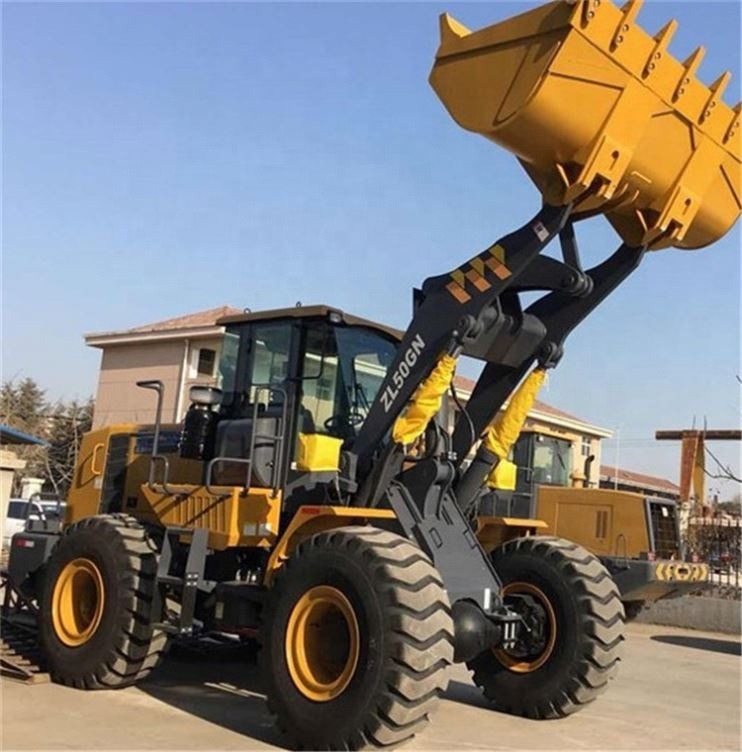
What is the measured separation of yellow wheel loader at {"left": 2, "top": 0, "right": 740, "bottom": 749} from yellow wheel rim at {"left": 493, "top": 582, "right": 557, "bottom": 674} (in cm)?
2

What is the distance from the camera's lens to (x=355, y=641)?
5.82 m

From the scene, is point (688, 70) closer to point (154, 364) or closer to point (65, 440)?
point (154, 364)

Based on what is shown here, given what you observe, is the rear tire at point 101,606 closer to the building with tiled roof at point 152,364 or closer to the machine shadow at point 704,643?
the machine shadow at point 704,643

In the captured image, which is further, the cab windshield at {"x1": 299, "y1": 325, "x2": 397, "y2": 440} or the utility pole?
the utility pole

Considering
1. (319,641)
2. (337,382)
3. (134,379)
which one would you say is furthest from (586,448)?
(319,641)

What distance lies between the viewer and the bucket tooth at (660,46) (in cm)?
601

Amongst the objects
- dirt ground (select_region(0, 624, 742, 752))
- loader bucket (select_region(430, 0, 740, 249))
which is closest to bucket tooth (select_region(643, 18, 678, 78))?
loader bucket (select_region(430, 0, 740, 249))

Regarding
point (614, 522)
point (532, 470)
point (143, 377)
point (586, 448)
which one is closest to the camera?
point (614, 522)

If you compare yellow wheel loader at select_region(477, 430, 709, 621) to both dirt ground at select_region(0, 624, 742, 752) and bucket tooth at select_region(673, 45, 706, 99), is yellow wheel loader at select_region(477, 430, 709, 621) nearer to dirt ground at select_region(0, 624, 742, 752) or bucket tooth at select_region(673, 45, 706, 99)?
dirt ground at select_region(0, 624, 742, 752)

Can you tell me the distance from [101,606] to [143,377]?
2380 cm

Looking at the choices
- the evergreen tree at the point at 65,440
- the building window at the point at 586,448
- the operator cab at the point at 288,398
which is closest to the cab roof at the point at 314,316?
the operator cab at the point at 288,398

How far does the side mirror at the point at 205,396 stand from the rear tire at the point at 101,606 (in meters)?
1.16

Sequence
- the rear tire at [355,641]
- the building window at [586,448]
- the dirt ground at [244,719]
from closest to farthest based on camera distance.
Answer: the rear tire at [355,641] → the dirt ground at [244,719] → the building window at [586,448]

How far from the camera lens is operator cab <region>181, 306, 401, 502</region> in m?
7.17
